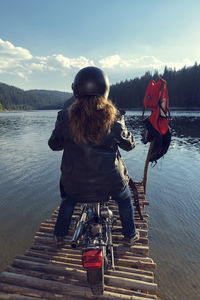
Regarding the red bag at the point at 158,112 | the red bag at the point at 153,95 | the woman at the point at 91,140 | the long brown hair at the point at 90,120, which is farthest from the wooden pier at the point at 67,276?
the red bag at the point at 153,95

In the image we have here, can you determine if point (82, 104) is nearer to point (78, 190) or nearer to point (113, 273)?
point (78, 190)

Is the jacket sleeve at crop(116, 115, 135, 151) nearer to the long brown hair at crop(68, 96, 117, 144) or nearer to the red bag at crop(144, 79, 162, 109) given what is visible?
the long brown hair at crop(68, 96, 117, 144)

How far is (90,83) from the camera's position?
2.93 m

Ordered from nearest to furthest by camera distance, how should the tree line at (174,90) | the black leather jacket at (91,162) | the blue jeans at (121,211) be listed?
1. the black leather jacket at (91,162)
2. the blue jeans at (121,211)
3. the tree line at (174,90)

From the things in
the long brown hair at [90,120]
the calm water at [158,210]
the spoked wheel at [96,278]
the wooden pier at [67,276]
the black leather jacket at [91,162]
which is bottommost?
the calm water at [158,210]

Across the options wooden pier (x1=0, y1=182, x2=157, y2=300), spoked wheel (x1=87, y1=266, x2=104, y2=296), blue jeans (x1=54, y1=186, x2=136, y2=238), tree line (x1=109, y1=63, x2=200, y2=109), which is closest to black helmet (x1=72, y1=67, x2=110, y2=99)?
blue jeans (x1=54, y1=186, x2=136, y2=238)

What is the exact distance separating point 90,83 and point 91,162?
1220 millimetres

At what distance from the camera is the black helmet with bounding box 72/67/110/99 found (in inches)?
115

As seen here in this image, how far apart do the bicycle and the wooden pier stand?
34 cm

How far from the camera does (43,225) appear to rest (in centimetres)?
501

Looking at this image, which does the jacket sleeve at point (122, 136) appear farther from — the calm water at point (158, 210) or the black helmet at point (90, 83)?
the calm water at point (158, 210)

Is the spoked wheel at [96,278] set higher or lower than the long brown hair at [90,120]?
lower

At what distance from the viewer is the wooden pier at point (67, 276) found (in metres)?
2.93

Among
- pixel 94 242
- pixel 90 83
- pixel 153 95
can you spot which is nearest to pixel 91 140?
pixel 90 83
